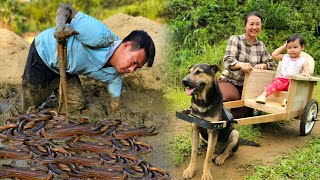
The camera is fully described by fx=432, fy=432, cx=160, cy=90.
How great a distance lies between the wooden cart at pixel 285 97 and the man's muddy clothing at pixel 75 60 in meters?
1.14

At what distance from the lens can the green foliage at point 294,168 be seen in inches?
126

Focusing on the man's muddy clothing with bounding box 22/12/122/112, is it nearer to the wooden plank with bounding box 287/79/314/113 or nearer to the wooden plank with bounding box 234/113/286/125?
the wooden plank with bounding box 234/113/286/125

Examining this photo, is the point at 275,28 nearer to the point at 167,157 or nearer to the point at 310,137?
the point at 310,137

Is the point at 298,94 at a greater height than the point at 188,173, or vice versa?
the point at 298,94

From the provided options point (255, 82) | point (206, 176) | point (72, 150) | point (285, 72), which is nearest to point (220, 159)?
point (206, 176)

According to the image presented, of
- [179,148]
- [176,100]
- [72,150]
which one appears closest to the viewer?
[72,150]

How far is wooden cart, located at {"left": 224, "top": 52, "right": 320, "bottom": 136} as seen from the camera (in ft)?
12.3

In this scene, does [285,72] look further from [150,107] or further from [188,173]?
[188,173]

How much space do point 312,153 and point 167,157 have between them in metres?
1.22

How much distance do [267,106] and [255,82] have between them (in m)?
0.31

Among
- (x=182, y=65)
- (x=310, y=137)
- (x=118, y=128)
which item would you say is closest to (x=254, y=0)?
(x=182, y=65)

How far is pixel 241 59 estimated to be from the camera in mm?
4113

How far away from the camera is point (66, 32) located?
323 centimetres

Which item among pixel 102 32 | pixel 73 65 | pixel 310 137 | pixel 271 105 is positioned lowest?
pixel 310 137
